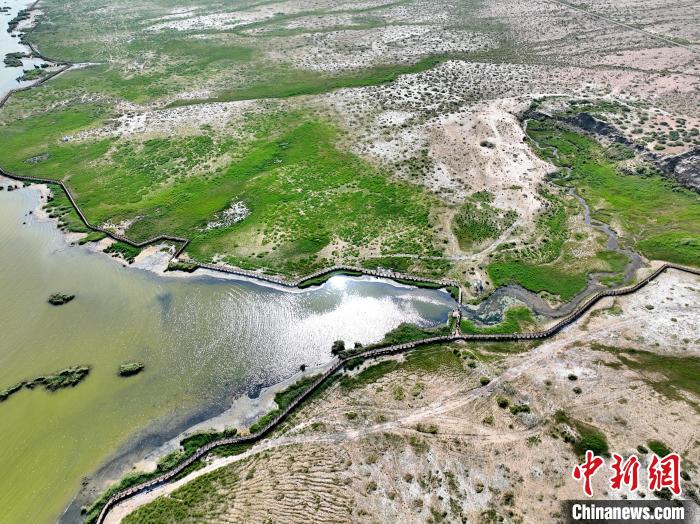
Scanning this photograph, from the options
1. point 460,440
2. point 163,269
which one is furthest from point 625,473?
point 163,269

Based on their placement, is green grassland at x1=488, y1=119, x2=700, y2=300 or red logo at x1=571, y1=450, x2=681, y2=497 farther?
green grassland at x1=488, y1=119, x2=700, y2=300

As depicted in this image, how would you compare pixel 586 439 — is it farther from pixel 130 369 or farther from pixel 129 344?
pixel 129 344

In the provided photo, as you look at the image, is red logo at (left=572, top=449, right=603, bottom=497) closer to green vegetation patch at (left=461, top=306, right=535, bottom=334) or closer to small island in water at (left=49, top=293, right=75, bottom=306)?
green vegetation patch at (left=461, top=306, right=535, bottom=334)

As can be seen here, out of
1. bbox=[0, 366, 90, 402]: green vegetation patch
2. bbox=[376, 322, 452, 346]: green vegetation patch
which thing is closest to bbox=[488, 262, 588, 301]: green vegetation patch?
bbox=[376, 322, 452, 346]: green vegetation patch

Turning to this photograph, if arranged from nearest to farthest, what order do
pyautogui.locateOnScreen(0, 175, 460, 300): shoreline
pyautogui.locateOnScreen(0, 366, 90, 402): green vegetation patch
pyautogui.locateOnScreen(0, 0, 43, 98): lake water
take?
1. pyautogui.locateOnScreen(0, 366, 90, 402): green vegetation patch
2. pyautogui.locateOnScreen(0, 175, 460, 300): shoreline
3. pyautogui.locateOnScreen(0, 0, 43, 98): lake water

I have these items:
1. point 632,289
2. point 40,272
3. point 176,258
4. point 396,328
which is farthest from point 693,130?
point 40,272

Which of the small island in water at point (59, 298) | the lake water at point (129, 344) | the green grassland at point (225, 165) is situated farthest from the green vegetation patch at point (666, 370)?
the small island in water at point (59, 298)
